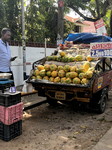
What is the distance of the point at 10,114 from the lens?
3477 millimetres

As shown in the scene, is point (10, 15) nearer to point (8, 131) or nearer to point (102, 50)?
point (102, 50)

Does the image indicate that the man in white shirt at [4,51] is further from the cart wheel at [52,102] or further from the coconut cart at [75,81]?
the cart wheel at [52,102]

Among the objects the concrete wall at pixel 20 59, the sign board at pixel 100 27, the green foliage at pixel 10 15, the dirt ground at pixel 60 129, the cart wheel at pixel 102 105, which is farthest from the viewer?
the green foliage at pixel 10 15

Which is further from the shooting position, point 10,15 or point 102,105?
point 10,15

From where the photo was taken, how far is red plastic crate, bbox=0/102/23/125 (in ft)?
11.3

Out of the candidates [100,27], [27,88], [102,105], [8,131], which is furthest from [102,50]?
[100,27]

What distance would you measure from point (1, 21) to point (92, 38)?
24.3 feet

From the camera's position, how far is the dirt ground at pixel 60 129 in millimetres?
3409

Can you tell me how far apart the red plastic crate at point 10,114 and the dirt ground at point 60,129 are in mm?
424

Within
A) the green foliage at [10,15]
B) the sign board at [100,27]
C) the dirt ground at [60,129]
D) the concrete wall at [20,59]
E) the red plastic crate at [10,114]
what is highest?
the green foliage at [10,15]

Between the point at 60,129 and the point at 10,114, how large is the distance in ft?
4.56

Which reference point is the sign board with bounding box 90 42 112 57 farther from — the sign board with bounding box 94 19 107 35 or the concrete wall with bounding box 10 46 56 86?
the sign board with bounding box 94 19 107 35

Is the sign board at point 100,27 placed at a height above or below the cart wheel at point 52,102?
above

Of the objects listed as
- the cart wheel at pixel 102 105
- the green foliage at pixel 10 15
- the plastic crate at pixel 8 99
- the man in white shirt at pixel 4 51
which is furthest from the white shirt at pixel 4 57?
the green foliage at pixel 10 15
